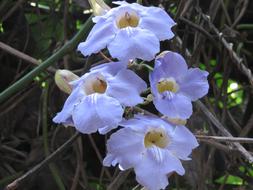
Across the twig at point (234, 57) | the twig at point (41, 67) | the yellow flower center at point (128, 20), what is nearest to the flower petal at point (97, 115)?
the yellow flower center at point (128, 20)

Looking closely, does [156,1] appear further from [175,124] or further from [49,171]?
[175,124]

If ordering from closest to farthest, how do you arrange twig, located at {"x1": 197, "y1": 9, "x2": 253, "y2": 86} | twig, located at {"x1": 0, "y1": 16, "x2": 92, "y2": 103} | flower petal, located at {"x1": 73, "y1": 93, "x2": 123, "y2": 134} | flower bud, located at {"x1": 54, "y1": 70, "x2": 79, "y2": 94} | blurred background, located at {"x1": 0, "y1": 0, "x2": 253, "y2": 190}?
flower petal, located at {"x1": 73, "y1": 93, "x2": 123, "y2": 134}
flower bud, located at {"x1": 54, "y1": 70, "x2": 79, "y2": 94}
twig, located at {"x1": 0, "y1": 16, "x2": 92, "y2": 103}
twig, located at {"x1": 197, "y1": 9, "x2": 253, "y2": 86}
blurred background, located at {"x1": 0, "y1": 0, "x2": 253, "y2": 190}

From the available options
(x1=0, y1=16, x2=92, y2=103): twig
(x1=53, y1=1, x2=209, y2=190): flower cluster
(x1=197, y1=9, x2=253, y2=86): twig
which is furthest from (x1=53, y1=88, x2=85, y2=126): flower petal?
(x1=197, y1=9, x2=253, y2=86): twig

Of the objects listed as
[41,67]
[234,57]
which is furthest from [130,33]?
[234,57]

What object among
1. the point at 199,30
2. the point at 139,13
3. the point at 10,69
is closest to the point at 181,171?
the point at 139,13

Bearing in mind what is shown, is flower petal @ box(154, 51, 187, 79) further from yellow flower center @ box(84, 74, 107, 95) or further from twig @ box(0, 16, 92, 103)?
twig @ box(0, 16, 92, 103)

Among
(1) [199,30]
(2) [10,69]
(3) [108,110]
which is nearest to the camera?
(3) [108,110]
